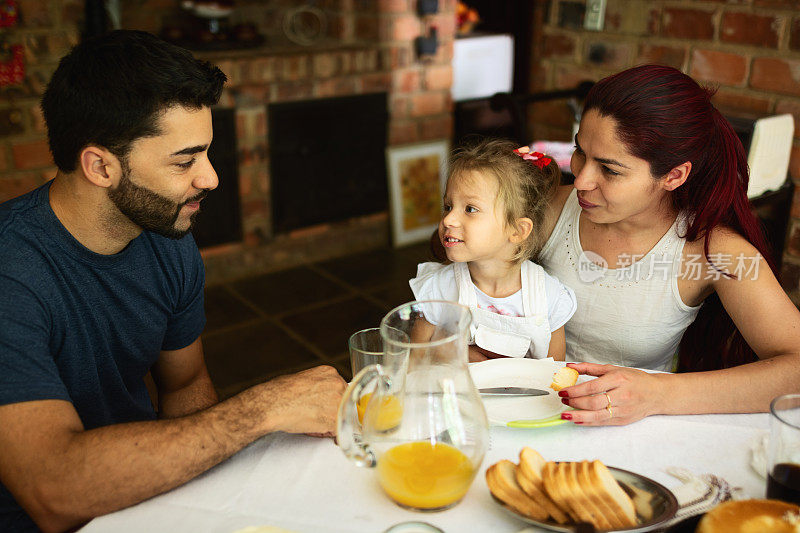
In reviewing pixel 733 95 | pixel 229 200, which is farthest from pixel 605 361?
pixel 229 200

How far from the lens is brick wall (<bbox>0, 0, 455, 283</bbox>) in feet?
8.70

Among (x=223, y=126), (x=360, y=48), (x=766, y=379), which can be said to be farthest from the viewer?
(x=360, y=48)

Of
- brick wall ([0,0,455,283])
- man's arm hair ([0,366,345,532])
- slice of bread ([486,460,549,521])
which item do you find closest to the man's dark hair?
man's arm hair ([0,366,345,532])

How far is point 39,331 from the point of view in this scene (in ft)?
3.43

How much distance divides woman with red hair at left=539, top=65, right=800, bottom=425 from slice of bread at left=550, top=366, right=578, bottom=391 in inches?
0.8

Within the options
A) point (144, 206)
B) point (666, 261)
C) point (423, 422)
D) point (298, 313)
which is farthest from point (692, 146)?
point (298, 313)

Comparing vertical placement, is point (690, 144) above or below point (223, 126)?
above

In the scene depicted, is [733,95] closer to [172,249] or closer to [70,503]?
[172,249]

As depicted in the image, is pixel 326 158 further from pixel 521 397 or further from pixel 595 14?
pixel 521 397

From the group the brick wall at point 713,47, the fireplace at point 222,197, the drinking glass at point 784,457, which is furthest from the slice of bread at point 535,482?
the fireplace at point 222,197

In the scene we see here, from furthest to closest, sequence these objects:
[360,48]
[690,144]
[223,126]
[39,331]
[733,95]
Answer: [360,48] → [223,126] → [733,95] → [690,144] → [39,331]

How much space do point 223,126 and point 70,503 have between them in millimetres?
2354

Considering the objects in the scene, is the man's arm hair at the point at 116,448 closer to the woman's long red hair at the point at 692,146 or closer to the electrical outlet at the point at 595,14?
the woman's long red hair at the point at 692,146

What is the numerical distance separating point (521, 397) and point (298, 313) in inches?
79.4
